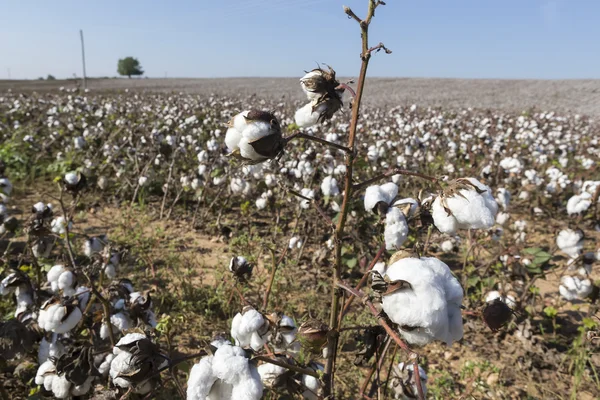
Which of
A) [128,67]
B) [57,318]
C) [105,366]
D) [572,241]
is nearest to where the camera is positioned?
[57,318]

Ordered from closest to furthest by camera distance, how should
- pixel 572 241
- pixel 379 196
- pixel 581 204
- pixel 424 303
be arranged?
pixel 424 303 → pixel 379 196 → pixel 572 241 → pixel 581 204

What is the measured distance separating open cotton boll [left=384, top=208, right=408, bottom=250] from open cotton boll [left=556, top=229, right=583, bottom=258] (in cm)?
259

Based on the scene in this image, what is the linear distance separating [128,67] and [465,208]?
93387 millimetres

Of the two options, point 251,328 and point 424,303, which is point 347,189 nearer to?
point 424,303

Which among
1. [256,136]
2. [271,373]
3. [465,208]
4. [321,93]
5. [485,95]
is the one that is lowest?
[271,373]

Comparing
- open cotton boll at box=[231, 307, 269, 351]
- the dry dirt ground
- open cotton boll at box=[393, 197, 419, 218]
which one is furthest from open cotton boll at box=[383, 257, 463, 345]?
the dry dirt ground

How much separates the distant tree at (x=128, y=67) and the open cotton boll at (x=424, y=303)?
92.2 m

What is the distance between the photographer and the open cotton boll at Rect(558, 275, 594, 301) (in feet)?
9.62

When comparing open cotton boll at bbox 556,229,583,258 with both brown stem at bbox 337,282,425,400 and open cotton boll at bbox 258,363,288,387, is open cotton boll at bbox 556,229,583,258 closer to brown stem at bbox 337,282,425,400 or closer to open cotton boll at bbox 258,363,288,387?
open cotton boll at bbox 258,363,288,387

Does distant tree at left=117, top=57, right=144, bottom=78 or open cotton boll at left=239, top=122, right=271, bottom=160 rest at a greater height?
distant tree at left=117, top=57, right=144, bottom=78

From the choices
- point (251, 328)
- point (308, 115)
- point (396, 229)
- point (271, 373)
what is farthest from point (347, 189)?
point (271, 373)

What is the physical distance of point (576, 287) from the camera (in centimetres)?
296

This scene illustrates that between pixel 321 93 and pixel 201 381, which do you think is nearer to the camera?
pixel 201 381

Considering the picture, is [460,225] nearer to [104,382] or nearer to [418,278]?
[418,278]
